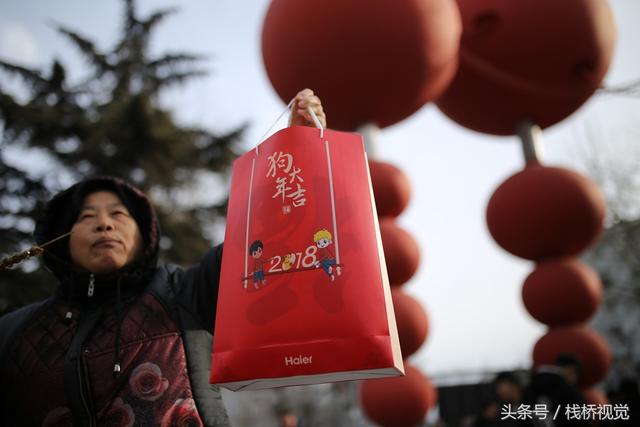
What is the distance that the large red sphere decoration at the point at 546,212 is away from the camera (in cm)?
479

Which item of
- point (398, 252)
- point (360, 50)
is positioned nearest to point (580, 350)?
point (398, 252)

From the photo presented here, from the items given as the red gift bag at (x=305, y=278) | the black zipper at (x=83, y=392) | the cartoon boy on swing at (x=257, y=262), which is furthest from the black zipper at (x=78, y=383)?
the cartoon boy on swing at (x=257, y=262)

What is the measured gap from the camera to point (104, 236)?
5.41 ft

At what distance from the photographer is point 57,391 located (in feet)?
4.65

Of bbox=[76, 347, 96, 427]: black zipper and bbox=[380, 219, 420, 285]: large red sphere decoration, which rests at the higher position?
bbox=[380, 219, 420, 285]: large red sphere decoration

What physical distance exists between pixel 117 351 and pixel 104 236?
38cm

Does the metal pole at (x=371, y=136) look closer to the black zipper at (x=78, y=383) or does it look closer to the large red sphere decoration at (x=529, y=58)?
the large red sphere decoration at (x=529, y=58)

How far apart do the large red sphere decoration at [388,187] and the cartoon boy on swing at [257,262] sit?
9.70 ft

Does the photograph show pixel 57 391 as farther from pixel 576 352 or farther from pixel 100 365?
pixel 576 352

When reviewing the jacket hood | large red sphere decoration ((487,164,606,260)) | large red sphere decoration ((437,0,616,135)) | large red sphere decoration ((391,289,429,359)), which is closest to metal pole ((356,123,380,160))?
large red sphere decoration ((391,289,429,359))

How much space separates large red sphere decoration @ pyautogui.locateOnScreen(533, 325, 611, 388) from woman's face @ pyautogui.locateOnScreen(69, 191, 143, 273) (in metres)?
4.32

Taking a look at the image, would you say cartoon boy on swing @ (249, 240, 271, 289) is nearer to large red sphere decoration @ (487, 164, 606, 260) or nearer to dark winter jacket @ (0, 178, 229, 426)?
dark winter jacket @ (0, 178, 229, 426)

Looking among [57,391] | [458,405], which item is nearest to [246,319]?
[57,391]

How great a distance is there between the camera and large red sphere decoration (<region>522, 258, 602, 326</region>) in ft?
→ 16.1
